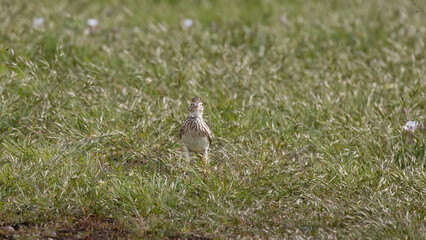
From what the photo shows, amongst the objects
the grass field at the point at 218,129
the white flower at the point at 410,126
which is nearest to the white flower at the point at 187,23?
the grass field at the point at 218,129

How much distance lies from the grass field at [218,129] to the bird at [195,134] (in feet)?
0.55

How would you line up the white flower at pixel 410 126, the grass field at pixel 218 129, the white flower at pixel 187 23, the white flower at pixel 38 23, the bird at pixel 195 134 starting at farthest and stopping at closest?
the white flower at pixel 187 23, the white flower at pixel 38 23, the white flower at pixel 410 126, the bird at pixel 195 134, the grass field at pixel 218 129

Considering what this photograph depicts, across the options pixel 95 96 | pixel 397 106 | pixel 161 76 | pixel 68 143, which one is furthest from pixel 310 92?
pixel 68 143

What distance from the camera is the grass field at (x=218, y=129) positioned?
495 centimetres

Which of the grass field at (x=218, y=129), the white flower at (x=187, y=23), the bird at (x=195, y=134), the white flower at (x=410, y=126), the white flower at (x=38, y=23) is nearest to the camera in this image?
the grass field at (x=218, y=129)

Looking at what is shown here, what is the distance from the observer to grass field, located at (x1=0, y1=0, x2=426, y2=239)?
4.95 m

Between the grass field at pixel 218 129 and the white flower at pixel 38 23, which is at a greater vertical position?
the white flower at pixel 38 23

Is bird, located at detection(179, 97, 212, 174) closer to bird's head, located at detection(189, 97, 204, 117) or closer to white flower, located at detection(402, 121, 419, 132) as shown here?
bird's head, located at detection(189, 97, 204, 117)

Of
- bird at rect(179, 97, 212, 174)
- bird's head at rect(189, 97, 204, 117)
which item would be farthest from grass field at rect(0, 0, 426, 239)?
bird's head at rect(189, 97, 204, 117)

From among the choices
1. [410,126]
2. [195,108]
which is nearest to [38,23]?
[195,108]

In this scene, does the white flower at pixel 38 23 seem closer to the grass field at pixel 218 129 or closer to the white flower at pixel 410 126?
the grass field at pixel 218 129

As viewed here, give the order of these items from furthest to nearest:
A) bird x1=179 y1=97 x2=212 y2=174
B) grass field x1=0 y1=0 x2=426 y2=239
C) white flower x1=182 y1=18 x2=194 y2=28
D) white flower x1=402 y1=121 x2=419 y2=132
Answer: white flower x1=182 y1=18 x2=194 y2=28 < white flower x1=402 y1=121 x2=419 y2=132 < bird x1=179 y1=97 x2=212 y2=174 < grass field x1=0 y1=0 x2=426 y2=239

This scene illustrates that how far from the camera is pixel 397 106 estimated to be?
689 centimetres

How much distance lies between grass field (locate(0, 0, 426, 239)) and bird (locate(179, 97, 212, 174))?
0.17 metres
